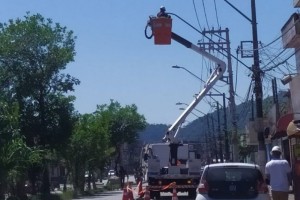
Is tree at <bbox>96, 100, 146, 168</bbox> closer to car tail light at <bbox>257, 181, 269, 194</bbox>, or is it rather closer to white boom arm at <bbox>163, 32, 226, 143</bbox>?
white boom arm at <bbox>163, 32, 226, 143</bbox>

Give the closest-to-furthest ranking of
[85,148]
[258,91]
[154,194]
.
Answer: [258,91] → [154,194] → [85,148]

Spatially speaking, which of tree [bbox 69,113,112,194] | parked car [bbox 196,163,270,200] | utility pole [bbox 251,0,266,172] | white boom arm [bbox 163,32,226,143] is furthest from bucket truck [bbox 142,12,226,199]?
tree [bbox 69,113,112,194]

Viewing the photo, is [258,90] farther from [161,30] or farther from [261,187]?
[261,187]

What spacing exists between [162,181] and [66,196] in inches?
600

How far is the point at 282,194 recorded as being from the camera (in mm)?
19578

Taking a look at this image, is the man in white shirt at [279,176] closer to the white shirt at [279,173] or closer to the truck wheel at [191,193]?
the white shirt at [279,173]

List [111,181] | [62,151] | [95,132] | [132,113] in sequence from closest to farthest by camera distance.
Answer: [62,151] < [95,132] < [111,181] < [132,113]

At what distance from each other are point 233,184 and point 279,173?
124cm

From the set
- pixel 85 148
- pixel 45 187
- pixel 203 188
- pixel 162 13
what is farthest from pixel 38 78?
pixel 203 188

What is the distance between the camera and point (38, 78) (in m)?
51.2

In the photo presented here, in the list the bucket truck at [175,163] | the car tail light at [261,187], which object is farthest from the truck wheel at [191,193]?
the car tail light at [261,187]

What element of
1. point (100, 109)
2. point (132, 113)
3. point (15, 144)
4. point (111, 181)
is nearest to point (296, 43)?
point (15, 144)

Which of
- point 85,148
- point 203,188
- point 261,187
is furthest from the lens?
point 85,148

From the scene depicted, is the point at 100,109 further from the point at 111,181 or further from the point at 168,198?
the point at 168,198
